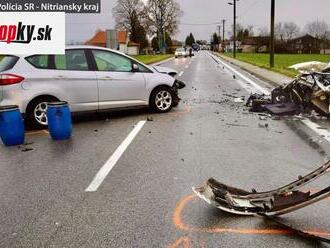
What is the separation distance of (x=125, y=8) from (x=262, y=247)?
4201 inches

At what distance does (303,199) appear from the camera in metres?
4.12

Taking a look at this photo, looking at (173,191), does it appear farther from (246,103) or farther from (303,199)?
(246,103)

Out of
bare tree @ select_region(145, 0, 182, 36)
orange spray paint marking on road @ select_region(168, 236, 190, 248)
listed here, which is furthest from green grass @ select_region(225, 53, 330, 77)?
bare tree @ select_region(145, 0, 182, 36)

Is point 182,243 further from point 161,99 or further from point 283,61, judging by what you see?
point 283,61

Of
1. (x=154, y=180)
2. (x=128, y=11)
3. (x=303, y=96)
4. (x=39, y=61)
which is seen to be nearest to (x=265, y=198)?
(x=154, y=180)

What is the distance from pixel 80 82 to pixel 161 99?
7.56ft

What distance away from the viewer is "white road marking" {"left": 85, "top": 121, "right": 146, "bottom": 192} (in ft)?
18.6

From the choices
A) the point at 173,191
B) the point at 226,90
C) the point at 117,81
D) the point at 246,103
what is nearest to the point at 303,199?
the point at 173,191

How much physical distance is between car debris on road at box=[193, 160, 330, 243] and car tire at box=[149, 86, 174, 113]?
6560 mm

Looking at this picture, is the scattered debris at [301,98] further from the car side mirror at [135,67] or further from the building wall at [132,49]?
the building wall at [132,49]

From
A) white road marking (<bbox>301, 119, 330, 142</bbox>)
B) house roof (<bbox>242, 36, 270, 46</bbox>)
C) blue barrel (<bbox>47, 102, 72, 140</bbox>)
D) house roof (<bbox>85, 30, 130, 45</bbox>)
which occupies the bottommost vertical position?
white road marking (<bbox>301, 119, 330, 142</bbox>)

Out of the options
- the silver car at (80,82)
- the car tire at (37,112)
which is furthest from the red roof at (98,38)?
the car tire at (37,112)

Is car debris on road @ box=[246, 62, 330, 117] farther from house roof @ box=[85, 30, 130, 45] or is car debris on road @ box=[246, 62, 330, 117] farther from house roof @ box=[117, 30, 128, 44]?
house roof @ box=[117, 30, 128, 44]

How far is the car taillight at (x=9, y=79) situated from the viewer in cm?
916
